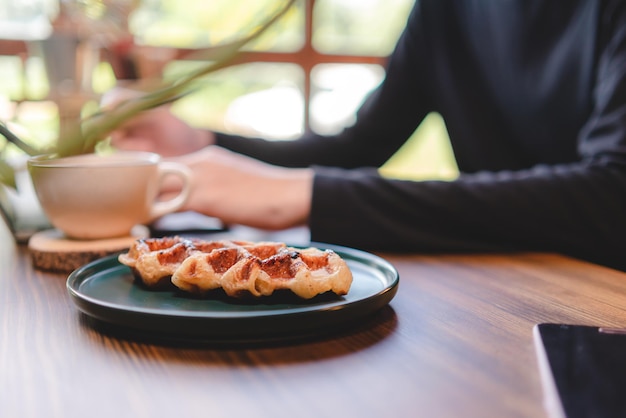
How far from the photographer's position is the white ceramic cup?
67 centimetres

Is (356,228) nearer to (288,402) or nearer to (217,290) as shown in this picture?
(217,290)

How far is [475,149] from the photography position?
4.88 ft

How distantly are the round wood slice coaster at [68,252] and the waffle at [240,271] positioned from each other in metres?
0.14

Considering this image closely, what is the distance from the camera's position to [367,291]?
0.53 meters

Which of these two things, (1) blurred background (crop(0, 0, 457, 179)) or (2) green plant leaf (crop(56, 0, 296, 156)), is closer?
(2) green plant leaf (crop(56, 0, 296, 156))

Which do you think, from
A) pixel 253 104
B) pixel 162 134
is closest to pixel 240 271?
pixel 162 134

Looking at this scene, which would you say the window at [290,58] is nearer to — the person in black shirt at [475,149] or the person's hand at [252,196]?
the person in black shirt at [475,149]

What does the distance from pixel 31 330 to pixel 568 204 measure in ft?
2.37

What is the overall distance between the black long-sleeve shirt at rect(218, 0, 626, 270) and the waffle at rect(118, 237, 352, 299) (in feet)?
1.04

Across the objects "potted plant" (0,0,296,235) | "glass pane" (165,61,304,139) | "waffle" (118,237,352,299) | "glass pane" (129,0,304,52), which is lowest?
"glass pane" (165,61,304,139)

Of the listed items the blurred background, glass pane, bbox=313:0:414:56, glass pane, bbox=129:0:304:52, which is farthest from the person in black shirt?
glass pane, bbox=313:0:414:56

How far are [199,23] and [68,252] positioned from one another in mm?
3099

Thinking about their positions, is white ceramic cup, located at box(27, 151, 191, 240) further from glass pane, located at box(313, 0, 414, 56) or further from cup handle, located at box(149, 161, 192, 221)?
glass pane, located at box(313, 0, 414, 56)

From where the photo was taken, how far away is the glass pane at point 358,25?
3588 mm
